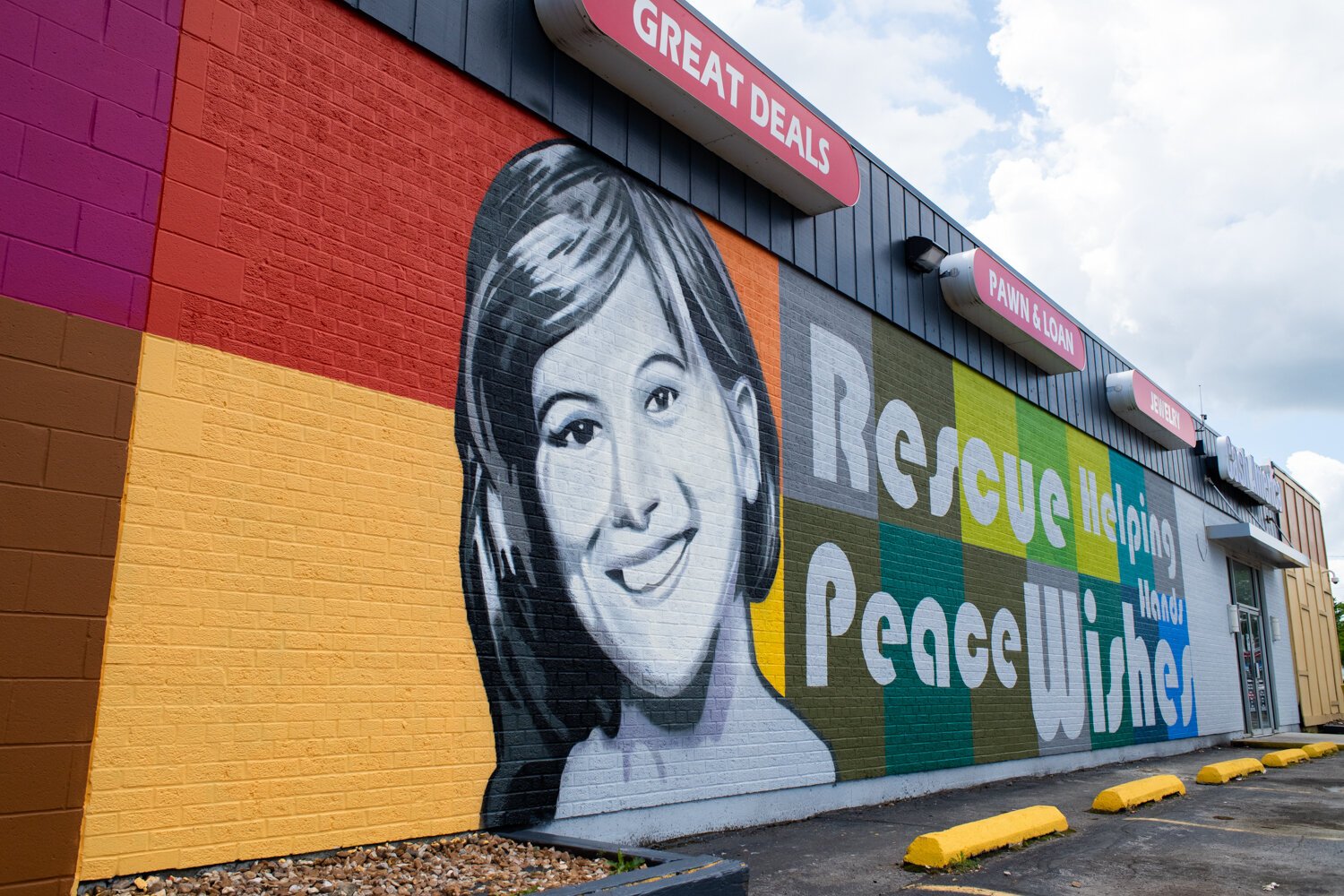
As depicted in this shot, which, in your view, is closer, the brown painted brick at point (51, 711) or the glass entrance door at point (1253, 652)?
the brown painted brick at point (51, 711)

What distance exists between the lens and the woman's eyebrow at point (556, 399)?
7.00 meters

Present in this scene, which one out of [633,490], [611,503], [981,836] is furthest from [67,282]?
[981,836]

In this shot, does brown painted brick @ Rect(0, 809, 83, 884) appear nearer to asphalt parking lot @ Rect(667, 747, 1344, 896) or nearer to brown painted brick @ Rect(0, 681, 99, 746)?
brown painted brick @ Rect(0, 681, 99, 746)

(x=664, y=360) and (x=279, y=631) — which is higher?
(x=664, y=360)

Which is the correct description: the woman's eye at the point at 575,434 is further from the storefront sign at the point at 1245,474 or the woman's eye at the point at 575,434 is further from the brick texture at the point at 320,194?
the storefront sign at the point at 1245,474

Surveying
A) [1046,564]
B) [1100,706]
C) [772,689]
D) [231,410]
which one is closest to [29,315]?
[231,410]

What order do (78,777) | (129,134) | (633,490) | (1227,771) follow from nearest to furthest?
(78,777)
(129,134)
(633,490)
(1227,771)

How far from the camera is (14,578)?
427 centimetres

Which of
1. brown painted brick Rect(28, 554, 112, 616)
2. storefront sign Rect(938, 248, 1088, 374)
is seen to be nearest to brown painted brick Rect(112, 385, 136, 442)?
brown painted brick Rect(28, 554, 112, 616)

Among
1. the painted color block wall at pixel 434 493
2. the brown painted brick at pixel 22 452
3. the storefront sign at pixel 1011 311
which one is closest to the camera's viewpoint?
the brown painted brick at pixel 22 452

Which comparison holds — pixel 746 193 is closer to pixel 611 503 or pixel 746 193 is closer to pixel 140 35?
pixel 611 503

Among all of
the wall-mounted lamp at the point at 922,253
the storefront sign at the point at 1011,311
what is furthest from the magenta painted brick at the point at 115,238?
the storefront sign at the point at 1011,311

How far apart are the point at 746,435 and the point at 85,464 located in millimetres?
5516

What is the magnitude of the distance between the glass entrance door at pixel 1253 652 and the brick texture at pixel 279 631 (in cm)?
2119
